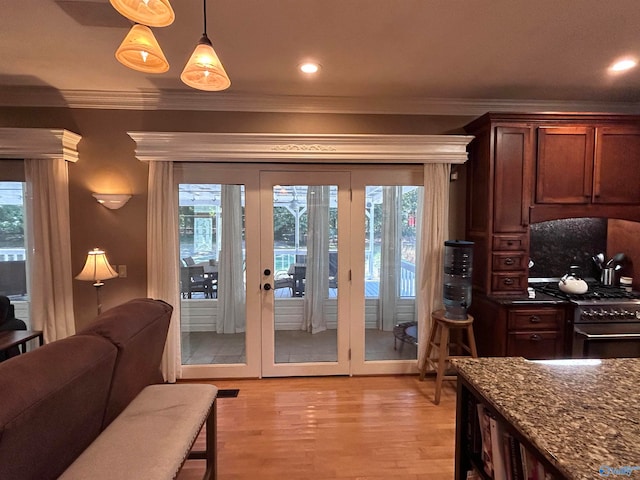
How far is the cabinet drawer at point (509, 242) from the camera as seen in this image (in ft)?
9.60

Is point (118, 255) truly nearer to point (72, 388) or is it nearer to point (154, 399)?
point (154, 399)

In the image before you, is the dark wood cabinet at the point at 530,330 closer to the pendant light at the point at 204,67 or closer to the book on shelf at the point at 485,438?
the book on shelf at the point at 485,438

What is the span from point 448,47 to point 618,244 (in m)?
2.66

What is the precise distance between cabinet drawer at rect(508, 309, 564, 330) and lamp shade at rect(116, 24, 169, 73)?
2.97 metres

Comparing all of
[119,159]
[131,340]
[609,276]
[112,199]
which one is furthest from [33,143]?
[609,276]

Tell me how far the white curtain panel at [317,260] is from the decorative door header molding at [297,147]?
15.9 inches

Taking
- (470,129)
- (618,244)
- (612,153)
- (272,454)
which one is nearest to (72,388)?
(272,454)

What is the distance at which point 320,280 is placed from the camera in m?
3.40

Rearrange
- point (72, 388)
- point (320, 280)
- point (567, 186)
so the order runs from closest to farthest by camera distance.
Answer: point (72, 388) < point (567, 186) < point (320, 280)

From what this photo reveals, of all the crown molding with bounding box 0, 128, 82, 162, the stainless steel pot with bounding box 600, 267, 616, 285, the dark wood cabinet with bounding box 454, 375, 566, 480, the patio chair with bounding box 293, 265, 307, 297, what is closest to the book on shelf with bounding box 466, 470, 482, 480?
the dark wood cabinet with bounding box 454, 375, 566, 480

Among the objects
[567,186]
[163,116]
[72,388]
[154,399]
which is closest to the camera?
[72,388]

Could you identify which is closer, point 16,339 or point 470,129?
point 16,339

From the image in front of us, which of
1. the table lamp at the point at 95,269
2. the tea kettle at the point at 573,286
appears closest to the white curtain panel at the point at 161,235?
the table lamp at the point at 95,269

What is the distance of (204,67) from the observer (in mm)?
1532
